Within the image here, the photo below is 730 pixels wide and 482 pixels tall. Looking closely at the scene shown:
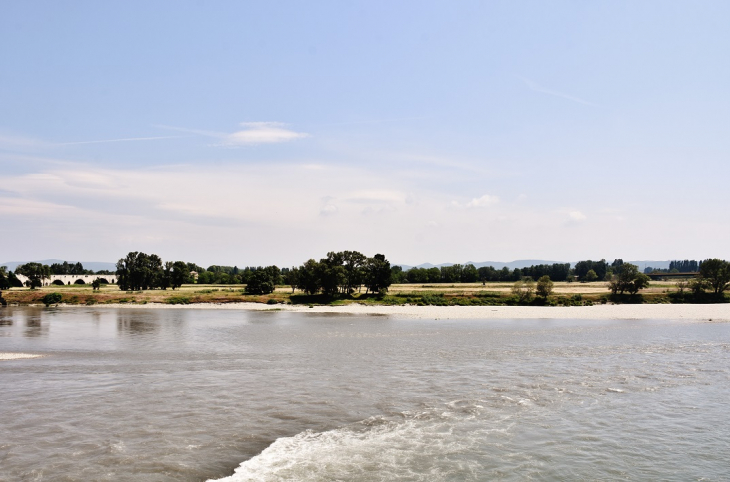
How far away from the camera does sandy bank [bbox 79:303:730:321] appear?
80500 millimetres

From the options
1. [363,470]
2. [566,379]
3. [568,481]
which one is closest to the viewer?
[568,481]

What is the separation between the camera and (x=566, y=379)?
3203 centimetres

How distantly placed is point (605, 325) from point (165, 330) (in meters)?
57.2

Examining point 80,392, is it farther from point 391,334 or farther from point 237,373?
point 391,334

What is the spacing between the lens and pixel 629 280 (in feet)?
360

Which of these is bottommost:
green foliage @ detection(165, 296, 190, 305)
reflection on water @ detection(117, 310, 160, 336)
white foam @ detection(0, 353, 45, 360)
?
reflection on water @ detection(117, 310, 160, 336)

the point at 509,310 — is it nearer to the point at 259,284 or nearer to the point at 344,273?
the point at 344,273

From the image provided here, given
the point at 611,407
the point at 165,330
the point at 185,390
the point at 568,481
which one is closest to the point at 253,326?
the point at 165,330

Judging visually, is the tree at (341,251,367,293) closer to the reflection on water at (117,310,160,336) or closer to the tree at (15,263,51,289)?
the reflection on water at (117,310,160,336)

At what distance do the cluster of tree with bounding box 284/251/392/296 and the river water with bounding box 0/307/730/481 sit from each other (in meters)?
57.0

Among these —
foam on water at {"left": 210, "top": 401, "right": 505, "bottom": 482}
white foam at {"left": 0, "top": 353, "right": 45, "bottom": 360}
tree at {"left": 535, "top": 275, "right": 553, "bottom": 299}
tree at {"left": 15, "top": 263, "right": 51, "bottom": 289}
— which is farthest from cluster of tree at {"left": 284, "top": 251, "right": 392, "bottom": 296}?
tree at {"left": 15, "top": 263, "right": 51, "bottom": 289}

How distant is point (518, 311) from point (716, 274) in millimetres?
56321

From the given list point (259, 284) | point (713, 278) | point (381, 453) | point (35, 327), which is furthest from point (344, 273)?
point (381, 453)

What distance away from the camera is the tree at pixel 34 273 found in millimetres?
152400
